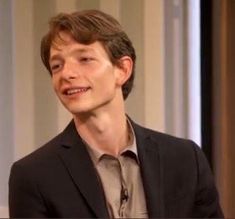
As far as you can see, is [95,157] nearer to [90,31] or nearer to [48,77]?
[90,31]

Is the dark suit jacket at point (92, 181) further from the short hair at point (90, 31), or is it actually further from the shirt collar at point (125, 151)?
the short hair at point (90, 31)

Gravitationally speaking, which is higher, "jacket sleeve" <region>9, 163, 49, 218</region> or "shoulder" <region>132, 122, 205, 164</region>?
"shoulder" <region>132, 122, 205, 164</region>

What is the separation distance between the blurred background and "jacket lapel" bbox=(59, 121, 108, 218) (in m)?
0.92

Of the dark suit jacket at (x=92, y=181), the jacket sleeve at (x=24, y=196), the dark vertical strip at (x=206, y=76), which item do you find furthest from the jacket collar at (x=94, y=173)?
the dark vertical strip at (x=206, y=76)

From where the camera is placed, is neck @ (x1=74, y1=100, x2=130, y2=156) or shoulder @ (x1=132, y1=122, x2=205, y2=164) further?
shoulder @ (x1=132, y1=122, x2=205, y2=164)

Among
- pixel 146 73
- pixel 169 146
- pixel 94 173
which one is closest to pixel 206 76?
pixel 146 73

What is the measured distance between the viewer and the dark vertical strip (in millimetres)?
2361

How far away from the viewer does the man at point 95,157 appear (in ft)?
4.14

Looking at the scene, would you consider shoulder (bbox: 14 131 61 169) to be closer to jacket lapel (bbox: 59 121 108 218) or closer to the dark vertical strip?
jacket lapel (bbox: 59 121 108 218)

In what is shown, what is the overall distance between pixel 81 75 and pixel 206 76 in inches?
48.5

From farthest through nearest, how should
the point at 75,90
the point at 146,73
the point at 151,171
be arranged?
the point at 146,73, the point at 151,171, the point at 75,90

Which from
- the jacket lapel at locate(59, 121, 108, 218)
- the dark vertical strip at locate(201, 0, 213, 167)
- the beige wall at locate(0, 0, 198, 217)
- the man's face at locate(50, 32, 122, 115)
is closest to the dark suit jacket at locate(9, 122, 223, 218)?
the jacket lapel at locate(59, 121, 108, 218)

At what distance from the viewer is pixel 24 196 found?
1.27m

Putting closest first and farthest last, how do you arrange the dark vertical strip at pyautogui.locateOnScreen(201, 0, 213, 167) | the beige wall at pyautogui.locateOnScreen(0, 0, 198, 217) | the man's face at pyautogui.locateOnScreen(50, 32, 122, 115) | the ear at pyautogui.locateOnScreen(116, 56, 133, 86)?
the man's face at pyautogui.locateOnScreen(50, 32, 122, 115) → the ear at pyautogui.locateOnScreen(116, 56, 133, 86) → the beige wall at pyautogui.locateOnScreen(0, 0, 198, 217) → the dark vertical strip at pyautogui.locateOnScreen(201, 0, 213, 167)
